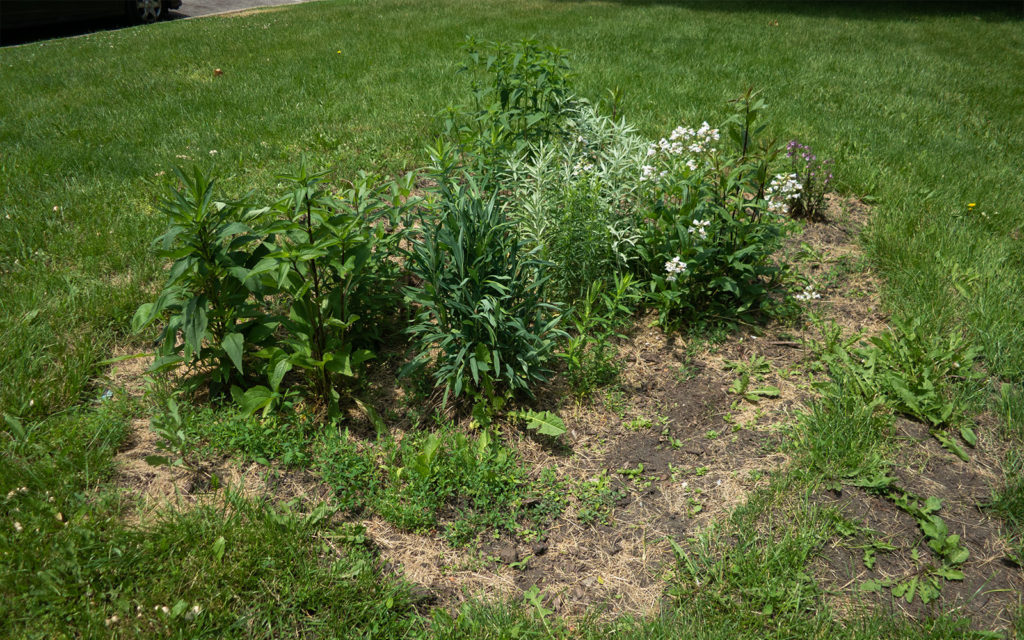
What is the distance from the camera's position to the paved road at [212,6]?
1551 centimetres

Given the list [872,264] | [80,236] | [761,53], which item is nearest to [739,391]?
[872,264]

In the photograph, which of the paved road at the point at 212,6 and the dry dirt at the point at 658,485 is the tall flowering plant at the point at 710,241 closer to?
the dry dirt at the point at 658,485

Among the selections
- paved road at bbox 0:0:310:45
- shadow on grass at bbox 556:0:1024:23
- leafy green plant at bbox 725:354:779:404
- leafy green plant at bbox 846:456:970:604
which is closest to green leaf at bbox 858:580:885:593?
leafy green plant at bbox 846:456:970:604

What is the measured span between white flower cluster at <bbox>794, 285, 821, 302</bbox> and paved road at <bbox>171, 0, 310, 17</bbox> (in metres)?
16.3

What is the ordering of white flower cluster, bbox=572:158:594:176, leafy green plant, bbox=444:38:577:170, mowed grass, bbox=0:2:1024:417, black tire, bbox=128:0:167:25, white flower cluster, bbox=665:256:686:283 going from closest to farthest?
white flower cluster, bbox=665:256:686:283 < mowed grass, bbox=0:2:1024:417 < white flower cluster, bbox=572:158:594:176 < leafy green plant, bbox=444:38:577:170 < black tire, bbox=128:0:167:25

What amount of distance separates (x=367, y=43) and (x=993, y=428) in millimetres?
8816

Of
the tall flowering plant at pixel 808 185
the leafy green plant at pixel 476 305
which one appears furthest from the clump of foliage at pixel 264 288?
the tall flowering plant at pixel 808 185

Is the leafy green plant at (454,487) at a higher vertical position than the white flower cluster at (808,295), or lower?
lower

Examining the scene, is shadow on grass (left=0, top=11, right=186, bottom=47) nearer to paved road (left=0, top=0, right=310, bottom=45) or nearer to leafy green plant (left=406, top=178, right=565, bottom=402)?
paved road (left=0, top=0, right=310, bottom=45)

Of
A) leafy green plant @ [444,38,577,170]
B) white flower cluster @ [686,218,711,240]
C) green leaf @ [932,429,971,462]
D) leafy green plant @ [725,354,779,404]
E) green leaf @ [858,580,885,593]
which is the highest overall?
leafy green plant @ [444,38,577,170]

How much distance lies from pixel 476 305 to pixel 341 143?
10.9ft

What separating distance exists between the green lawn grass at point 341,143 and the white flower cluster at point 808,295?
0.44 meters

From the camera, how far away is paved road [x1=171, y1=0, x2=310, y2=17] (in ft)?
50.9

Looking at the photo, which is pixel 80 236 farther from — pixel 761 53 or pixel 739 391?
pixel 761 53
